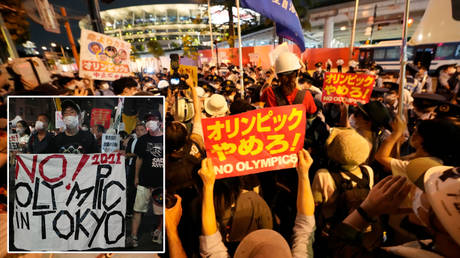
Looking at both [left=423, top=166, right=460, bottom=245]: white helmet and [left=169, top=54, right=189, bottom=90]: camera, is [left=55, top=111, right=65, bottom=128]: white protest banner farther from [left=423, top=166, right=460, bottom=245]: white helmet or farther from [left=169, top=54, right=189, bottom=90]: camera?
[left=169, top=54, right=189, bottom=90]: camera

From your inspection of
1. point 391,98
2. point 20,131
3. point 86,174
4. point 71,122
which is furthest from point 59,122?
point 391,98

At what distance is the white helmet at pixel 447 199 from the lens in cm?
73

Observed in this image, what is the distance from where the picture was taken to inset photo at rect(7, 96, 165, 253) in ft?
4.43

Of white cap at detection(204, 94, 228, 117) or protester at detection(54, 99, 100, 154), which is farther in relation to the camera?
white cap at detection(204, 94, 228, 117)

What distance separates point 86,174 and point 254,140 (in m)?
1.17

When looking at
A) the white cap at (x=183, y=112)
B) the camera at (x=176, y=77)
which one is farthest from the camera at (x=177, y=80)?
the white cap at (x=183, y=112)

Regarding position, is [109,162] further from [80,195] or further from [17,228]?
[17,228]

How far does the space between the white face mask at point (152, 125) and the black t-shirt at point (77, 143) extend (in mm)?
375

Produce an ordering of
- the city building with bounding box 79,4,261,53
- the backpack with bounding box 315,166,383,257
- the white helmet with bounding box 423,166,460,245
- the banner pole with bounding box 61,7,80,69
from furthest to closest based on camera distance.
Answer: the city building with bounding box 79,4,261,53 → the banner pole with bounding box 61,7,80,69 → the backpack with bounding box 315,166,383,257 → the white helmet with bounding box 423,166,460,245

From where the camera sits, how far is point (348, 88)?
341 centimetres

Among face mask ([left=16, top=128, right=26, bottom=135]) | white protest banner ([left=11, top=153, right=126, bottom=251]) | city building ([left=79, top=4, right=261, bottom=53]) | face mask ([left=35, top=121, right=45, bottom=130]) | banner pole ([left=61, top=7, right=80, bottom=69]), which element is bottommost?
white protest banner ([left=11, top=153, right=126, bottom=251])

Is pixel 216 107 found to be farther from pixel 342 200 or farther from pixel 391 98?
pixel 391 98

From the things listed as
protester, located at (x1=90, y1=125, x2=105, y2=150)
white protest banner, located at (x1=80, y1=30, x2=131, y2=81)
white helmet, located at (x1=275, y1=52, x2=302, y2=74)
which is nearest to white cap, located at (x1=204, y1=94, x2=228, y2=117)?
white helmet, located at (x1=275, y1=52, x2=302, y2=74)

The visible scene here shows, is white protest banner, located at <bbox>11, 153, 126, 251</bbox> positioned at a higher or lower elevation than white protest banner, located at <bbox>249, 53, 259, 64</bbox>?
lower
